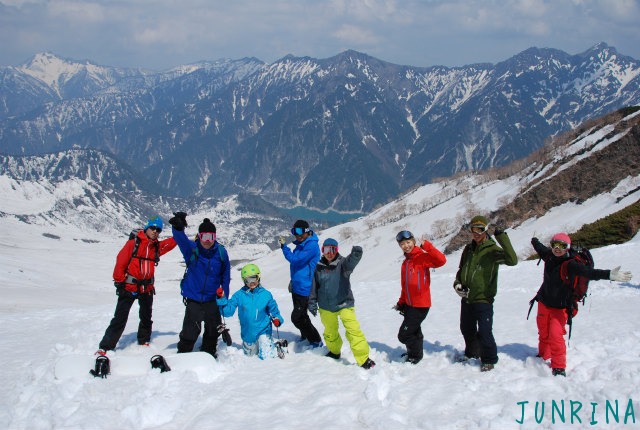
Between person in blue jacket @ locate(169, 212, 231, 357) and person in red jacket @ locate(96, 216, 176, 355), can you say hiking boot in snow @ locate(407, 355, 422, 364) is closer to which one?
person in blue jacket @ locate(169, 212, 231, 357)

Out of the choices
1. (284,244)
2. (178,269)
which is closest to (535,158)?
(178,269)

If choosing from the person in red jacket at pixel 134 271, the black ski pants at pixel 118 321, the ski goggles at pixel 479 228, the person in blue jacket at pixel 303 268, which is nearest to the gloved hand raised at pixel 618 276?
the ski goggles at pixel 479 228

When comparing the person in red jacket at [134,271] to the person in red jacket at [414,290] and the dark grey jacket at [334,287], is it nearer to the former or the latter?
the dark grey jacket at [334,287]

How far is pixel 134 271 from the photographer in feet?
33.2

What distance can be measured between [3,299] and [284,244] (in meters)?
27.7

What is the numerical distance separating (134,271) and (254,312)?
2.73 meters

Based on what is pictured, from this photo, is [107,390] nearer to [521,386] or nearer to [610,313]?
[521,386]

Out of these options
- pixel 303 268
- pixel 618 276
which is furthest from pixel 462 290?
pixel 303 268

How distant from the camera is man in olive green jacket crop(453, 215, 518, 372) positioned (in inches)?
322

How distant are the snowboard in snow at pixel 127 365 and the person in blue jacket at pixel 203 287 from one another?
42.8 inches

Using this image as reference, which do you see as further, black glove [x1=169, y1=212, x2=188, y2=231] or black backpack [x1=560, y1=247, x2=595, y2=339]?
black glove [x1=169, y1=212, x2=188, y2=231]

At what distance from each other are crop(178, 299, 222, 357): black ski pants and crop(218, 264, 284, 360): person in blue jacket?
217 millimetres

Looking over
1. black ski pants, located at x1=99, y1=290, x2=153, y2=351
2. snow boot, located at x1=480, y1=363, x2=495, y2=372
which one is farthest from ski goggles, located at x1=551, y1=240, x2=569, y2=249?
black ski pants, located at x1=99, y1=290, x2=153, y2=351

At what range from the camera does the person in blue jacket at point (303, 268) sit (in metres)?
10.0
